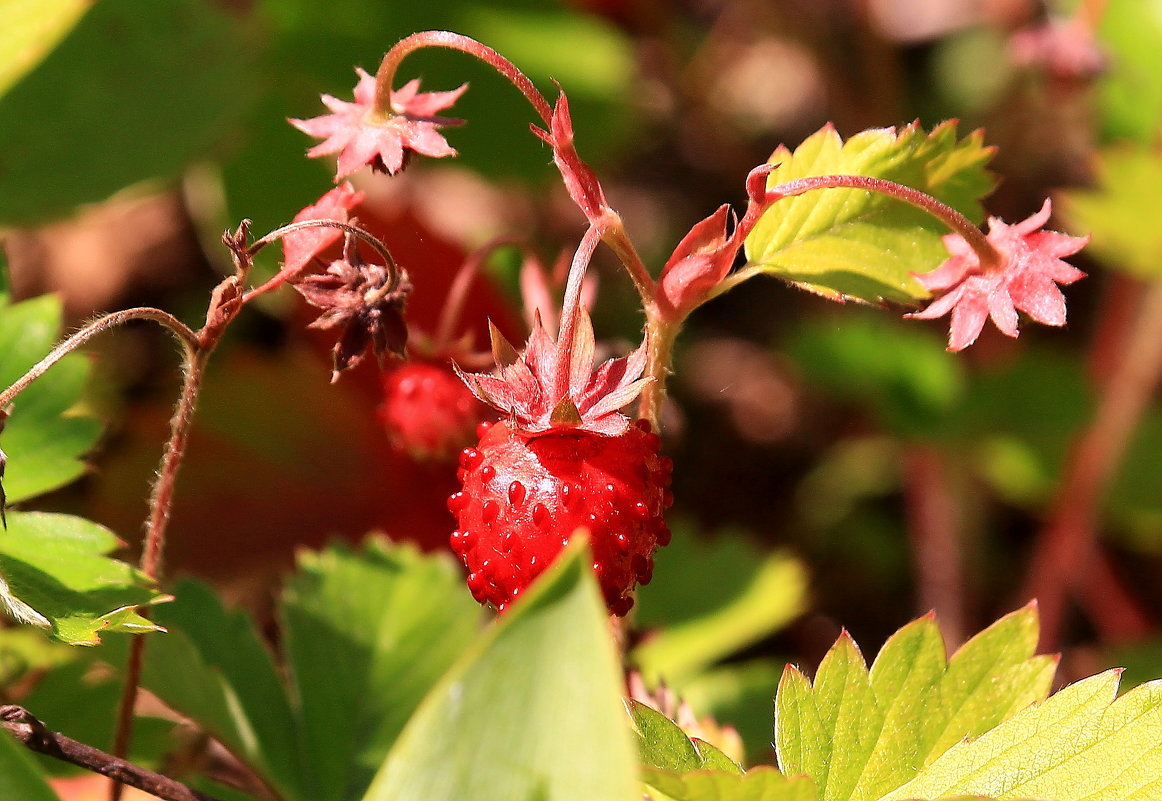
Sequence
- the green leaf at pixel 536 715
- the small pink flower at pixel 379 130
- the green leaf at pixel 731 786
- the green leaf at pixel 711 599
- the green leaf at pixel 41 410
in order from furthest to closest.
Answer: the green leaf at pixel 711 599 → the green leaf at pixel 41 410 → the small pink flower at pixel 379 130 → the green leaf at pixel 731 786 → the green leaf at pixel 536 715

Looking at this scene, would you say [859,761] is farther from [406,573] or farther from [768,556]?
[768,556]

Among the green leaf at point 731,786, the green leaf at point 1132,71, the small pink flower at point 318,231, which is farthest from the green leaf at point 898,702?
the green leaf at point 1132,71

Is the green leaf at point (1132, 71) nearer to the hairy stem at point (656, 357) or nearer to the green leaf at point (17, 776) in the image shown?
the hairy stem at point (656, 357)

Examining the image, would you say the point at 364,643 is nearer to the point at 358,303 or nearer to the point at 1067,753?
the point at 358,303

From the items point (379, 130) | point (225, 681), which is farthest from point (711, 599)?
point (379, 130)

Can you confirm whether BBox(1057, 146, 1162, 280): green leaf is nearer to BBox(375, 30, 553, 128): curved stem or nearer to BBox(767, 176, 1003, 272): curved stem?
BBox(767, 176, 1003, 272): curved stem

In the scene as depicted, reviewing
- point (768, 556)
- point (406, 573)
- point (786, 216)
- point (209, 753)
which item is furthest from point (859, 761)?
point (768, 556)
